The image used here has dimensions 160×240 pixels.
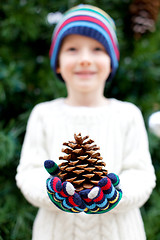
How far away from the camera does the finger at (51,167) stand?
0.77 metres

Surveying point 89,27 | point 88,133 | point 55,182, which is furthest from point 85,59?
point 55,182

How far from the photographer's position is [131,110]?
3.76ft

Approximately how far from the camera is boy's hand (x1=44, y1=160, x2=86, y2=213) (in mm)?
712

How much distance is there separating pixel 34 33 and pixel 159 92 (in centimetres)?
78

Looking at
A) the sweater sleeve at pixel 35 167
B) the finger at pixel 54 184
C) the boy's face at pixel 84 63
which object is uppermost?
the boy's face at pixel 84 63

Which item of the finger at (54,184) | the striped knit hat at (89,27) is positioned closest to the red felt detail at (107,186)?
the finger at (54,184)

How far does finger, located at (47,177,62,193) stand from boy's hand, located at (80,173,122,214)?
2.5 inches

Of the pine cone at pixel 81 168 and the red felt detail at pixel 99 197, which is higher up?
the pine cone at pixel 81 168

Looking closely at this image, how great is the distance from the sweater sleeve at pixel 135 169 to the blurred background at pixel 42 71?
1.41ft

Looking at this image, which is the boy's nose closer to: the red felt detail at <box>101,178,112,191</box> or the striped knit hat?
the striped knit hat

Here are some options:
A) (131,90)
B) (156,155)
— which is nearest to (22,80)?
(131,90)

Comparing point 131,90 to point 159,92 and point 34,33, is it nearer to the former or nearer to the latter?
point 159,92

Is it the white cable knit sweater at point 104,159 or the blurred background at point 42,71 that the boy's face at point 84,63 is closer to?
the white cable knit sweater at point 104,159

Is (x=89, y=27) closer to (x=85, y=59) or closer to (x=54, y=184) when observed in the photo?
(x=85, y=59)
